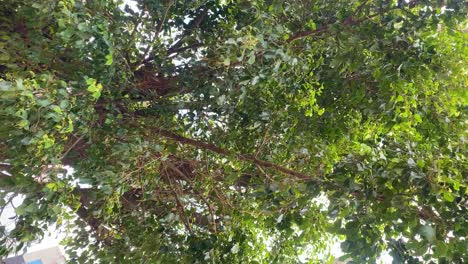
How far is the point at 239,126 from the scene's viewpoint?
241cm

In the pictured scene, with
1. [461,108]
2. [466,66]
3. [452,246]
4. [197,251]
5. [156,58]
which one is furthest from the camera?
[156,58]

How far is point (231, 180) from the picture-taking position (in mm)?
2289

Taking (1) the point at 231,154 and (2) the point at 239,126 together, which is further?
(2) the point at 239,126

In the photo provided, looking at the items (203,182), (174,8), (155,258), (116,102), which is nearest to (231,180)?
(203,182)

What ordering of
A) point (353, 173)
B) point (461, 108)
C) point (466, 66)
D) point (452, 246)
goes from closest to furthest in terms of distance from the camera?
point (452, 246) → point (353, 173) → point (466, 66) → point (461, 108)

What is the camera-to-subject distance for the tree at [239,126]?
1.54m

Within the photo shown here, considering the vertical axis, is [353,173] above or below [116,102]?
below

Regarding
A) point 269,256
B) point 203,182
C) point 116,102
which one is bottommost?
point 269,256

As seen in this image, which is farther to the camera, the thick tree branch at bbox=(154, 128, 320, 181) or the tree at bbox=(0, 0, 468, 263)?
the thick tree branch at bbox=(154, 128, 320, 181)

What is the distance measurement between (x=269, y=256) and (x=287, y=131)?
36.6 inches

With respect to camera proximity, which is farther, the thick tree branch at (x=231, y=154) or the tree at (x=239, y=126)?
the thick tree branch at (x=231, y=154)

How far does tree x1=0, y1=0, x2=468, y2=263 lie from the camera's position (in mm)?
1544

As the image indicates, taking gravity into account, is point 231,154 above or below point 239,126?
below

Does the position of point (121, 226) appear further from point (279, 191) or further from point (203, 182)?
point (279, 191)
